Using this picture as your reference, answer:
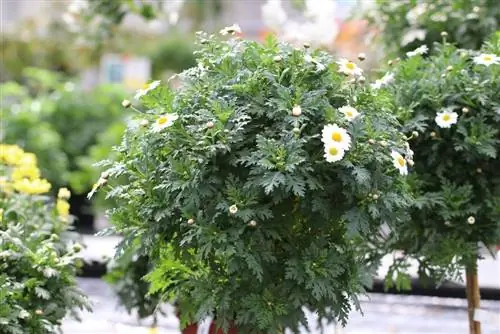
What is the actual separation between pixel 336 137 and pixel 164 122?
474 mm

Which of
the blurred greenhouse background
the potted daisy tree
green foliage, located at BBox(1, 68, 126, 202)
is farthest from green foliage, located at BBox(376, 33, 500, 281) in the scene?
green foliage, located at BBox(1, 68, 126, 202)

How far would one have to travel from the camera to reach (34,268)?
2.38 meters

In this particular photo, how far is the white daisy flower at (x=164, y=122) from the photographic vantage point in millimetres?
1972

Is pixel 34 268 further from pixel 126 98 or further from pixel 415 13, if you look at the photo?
pixel 126 98

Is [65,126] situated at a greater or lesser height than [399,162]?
greater

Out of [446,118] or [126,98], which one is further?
[126,98]

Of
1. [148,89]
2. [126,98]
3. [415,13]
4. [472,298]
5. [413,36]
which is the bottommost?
[472,298]

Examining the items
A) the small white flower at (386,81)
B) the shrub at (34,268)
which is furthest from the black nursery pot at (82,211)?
the small white flower at (386,81)

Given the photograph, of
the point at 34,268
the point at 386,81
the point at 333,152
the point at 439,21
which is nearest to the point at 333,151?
the point at 333,152

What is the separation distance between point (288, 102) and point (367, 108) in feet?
0.86

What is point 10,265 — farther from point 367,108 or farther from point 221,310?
point 367,108

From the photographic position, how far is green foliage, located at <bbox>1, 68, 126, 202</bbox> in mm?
6727

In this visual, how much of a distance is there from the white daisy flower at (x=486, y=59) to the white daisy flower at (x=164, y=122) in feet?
3.57

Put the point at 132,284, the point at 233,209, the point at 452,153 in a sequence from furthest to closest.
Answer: the point at 132,284 → the point at 452,153 → the point at 233,209
